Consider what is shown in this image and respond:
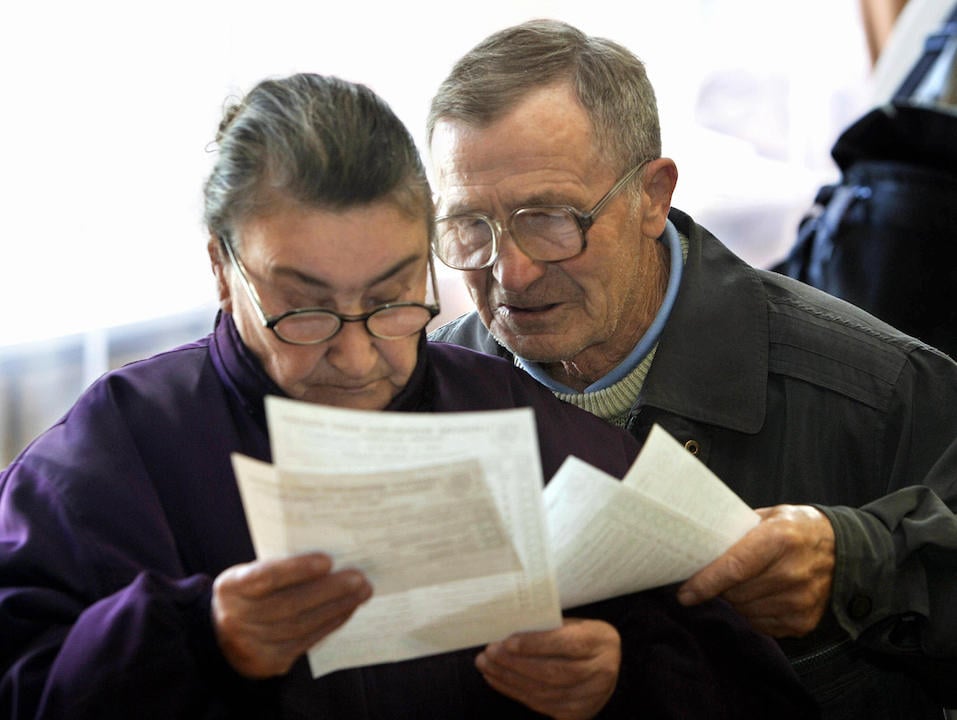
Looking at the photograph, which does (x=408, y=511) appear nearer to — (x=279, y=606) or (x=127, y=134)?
(x=279, y=606)

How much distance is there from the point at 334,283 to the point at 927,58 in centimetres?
316

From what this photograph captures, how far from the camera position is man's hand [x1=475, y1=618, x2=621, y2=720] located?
1.19 m

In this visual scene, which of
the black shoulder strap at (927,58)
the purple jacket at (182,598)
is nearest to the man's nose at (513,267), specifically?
the purple jacket at (182,598)

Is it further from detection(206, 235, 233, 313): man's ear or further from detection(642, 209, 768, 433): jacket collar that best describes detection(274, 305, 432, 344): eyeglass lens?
detection(642, 209, 768, 433): jacket collar

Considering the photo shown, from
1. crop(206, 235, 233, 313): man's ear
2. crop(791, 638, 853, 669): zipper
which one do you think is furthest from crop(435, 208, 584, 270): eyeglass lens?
crop(791, 638, 853, 669): zipper

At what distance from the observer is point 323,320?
4.02ft

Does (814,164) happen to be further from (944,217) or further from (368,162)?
(368,162)

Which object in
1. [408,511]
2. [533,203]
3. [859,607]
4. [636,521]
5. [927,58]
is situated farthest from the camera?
[927,58]

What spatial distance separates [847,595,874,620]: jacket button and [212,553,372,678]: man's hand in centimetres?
69

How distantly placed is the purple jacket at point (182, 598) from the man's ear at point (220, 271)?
0.9 inches

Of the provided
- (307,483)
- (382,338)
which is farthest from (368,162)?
(307,483)

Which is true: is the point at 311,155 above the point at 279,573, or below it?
above

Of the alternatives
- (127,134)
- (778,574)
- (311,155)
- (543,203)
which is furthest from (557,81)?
(127,134)

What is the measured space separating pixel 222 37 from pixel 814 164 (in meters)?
2.49
